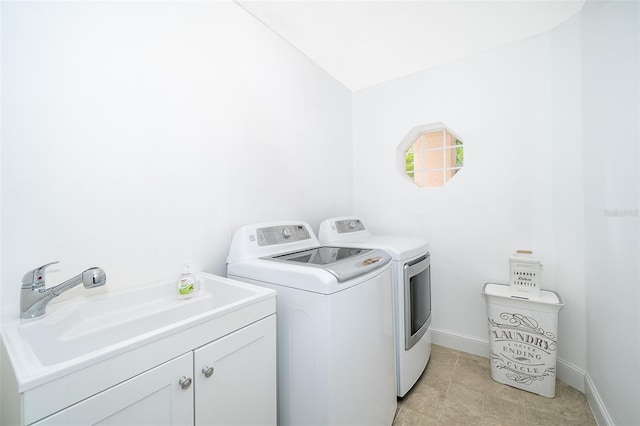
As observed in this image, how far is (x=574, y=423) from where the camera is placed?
149cm

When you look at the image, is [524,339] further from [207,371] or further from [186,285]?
[186,285]

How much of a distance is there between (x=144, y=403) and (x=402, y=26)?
2.47 metres

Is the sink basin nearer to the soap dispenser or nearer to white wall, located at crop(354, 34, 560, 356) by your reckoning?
the soap dispenser

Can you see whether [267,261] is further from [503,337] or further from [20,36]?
[503,337]

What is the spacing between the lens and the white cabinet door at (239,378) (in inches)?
34.5

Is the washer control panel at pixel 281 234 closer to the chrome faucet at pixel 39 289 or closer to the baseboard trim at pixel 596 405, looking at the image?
the chrome faucet at pixel 39 289

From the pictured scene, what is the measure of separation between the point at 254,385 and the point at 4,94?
139 centimetres

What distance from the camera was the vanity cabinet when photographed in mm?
669

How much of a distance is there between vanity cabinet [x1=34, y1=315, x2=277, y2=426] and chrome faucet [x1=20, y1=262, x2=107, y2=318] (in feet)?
1.36

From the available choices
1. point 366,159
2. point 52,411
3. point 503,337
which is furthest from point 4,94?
point 503,337

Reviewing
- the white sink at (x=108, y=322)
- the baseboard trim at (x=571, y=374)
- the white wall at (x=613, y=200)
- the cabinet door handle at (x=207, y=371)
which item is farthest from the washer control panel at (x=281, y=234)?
the baseboard trim at (x=571, y=374)

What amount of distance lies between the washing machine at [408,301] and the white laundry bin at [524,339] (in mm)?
457

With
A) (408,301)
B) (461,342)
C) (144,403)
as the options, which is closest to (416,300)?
(408,301)

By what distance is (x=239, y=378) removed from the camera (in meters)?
0.99
